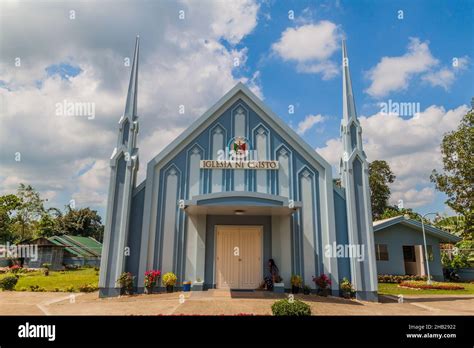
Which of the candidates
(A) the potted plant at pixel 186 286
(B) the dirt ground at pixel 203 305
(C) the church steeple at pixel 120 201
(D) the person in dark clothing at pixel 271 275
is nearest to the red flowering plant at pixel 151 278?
(B) the dirt ground at pixel 203 305

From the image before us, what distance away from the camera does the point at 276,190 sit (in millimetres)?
14508

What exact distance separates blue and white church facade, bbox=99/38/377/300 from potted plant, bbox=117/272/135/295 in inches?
9.4

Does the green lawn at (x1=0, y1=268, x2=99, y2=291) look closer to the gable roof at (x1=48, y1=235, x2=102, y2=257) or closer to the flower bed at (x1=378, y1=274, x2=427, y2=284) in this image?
the gable roof at (x1=48, y1=235, x2=102, y2=257)

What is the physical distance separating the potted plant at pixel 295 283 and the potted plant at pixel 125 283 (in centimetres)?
674

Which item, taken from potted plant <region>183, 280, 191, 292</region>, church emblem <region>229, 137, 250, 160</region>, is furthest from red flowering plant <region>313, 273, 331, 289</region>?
church emblem <region>229, 137, 250, 160</region>

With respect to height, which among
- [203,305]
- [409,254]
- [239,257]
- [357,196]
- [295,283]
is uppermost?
[357,196]

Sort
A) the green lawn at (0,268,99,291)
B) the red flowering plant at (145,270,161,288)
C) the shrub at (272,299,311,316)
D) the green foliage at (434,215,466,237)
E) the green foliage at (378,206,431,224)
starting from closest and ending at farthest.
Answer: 1. the shrub at (272,299,311,316)
2. the red flowering plant at (145,270,161,288)
3. the green lawn at (0,268,99,291)
4. the green foliage at (434,215,466,237)
5. the green foliage at (378,206,431,224)

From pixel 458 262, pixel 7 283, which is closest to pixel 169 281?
pixel 7 283

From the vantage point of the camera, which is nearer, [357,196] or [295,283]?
[295,283]

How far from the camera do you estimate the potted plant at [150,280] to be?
12.9 metres

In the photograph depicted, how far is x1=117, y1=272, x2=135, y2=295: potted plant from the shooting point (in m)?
12.6

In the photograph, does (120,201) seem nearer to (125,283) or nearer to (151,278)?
(125,283)

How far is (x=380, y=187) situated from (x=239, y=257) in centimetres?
3418

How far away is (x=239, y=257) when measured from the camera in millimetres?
14008
